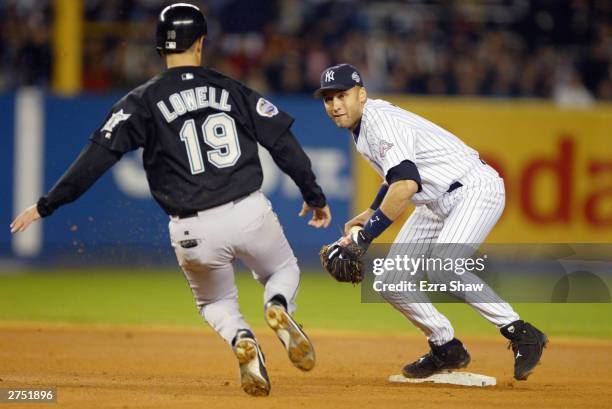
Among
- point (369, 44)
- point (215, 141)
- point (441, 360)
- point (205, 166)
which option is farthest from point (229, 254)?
point (369, 44)

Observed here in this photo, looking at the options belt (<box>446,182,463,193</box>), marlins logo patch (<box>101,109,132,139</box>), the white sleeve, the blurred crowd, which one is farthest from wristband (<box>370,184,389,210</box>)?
the blurred crowd

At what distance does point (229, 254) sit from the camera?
583 centimetres

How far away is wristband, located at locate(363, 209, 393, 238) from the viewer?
6098 mm

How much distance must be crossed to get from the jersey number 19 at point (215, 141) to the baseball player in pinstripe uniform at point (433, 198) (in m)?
0.86

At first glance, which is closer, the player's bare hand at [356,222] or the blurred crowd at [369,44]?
the player's bare hand at [356,222]

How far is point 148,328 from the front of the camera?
9.61 m

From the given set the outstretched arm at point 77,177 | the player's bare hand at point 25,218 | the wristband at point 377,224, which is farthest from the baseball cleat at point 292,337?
the player's bare hand at point 25,218

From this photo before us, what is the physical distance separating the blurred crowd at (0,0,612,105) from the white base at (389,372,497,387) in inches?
360

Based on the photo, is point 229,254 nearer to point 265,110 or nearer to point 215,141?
point 215,141

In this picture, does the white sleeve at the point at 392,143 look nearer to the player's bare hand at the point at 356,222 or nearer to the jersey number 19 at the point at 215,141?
the player's bare hand at the point at 356,222

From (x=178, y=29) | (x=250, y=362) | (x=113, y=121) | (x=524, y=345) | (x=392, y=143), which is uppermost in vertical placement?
(x=178, y=29)

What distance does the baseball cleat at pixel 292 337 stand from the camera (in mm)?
5582

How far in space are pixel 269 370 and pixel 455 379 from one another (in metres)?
1.36

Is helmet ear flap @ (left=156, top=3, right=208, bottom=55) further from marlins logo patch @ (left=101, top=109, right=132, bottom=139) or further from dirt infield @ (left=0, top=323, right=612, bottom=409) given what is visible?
dirt infield @ (left=0, top=323, right=612, bottom=409)
